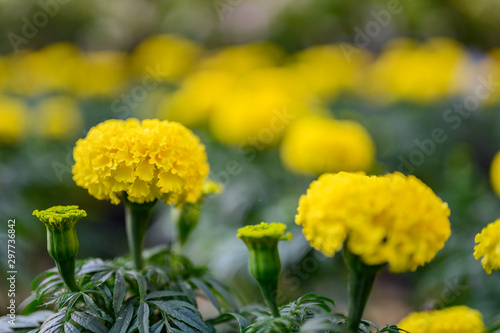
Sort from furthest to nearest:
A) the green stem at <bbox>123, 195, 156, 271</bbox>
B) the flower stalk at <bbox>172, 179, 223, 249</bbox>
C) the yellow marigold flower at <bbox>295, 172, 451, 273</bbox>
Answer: the flower stalk at <bbox>172, 179, 223, 249</bbox> → the green stem at <bbox>123, 195, 156, 271</bbox> → the yellow marigold flower at <bbox>295, 172, 451, 273</bbox>

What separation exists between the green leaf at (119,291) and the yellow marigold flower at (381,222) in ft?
1.33

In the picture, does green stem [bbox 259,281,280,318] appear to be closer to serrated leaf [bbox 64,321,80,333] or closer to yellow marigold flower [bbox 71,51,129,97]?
serrated leaf [bbox 64,321,80,333]

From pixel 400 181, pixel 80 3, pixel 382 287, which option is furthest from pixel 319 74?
pixel 80 3

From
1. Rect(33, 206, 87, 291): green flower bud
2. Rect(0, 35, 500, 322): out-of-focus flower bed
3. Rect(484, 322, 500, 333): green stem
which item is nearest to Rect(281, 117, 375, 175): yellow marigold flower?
Rect(0, 35, 500, 322): out-of-focus flower bed

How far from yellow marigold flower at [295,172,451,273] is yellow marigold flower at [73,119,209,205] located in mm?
330

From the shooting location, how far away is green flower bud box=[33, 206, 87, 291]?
3.16 ft

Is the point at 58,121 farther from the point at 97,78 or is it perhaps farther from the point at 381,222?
the point at 381,222

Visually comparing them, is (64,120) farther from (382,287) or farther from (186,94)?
(382,287)

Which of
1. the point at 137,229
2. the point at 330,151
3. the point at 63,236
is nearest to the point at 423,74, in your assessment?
the point at 330,151

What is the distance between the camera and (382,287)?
3174 millimetres

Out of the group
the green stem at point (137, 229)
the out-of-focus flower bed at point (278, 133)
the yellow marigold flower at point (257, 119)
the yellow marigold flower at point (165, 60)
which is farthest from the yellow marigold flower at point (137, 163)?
the yellow marigold flower at point (165, 60)

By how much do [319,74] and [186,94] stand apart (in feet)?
4.14

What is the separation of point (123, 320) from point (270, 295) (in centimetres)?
29

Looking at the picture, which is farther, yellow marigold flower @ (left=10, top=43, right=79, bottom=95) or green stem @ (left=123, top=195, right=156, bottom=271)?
yellow marigold flower @ (left=10, top=43, right=79, bottom=95)
